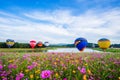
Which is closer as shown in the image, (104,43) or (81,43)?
(81,43)

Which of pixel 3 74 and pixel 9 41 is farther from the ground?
pixel 9 41

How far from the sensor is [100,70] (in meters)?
5.58

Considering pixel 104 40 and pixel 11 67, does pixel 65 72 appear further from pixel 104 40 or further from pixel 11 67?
pixel 104 40

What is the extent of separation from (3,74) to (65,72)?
4.94ft

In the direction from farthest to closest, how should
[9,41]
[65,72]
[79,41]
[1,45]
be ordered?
[1,45]
[9,41]
[79,41]
[65,72]

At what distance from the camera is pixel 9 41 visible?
47969 mm

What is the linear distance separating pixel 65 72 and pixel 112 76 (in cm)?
115

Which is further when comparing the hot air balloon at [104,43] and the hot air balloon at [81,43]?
the hot air balloon at [104,43]

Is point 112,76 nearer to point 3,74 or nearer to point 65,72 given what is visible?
point 65,72

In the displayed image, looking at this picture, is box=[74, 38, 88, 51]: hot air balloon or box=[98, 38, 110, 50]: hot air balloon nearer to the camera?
box=[74, 38, 88, 51]: hot air balloon

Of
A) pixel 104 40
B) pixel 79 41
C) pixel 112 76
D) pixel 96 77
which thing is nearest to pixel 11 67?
pixel 96 77

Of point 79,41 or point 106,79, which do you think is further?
point 79,41

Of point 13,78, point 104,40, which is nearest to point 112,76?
point 13,78

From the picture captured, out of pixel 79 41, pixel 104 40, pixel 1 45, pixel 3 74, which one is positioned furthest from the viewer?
pixel 1 45
